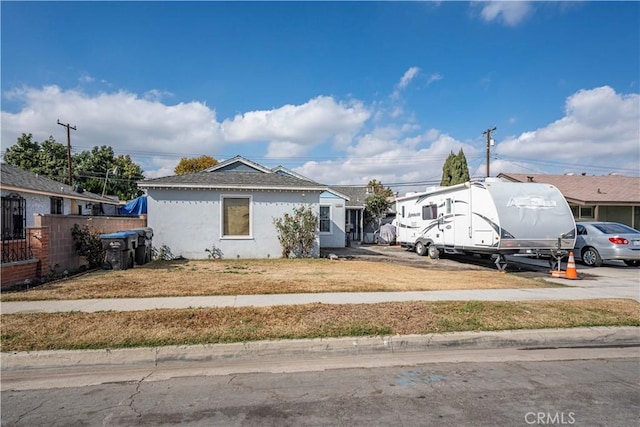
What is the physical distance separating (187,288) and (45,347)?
3.67 meters

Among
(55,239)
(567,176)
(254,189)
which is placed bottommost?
(55,239)

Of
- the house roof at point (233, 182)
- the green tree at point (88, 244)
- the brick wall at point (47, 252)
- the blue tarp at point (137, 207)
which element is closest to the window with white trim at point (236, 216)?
the house roof at point (233, 182)

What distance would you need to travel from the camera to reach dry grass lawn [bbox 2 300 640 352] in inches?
209

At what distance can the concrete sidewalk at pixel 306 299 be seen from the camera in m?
6.83

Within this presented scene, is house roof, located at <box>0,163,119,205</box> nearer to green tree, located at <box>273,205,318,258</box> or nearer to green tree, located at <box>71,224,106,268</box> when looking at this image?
green tree, located at <box>71,224,106,268</box>

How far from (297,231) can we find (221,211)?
3.04 m

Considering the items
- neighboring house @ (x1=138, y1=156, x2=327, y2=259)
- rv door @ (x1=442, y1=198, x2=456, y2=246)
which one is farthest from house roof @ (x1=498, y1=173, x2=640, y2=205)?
neighboring house @ (x1=138, y1=156, x2=327, y2=259)

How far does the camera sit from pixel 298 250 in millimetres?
15641

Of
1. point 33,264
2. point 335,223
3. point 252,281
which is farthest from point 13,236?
point 335,223

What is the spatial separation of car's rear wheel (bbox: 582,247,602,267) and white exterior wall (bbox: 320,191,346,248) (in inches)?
458

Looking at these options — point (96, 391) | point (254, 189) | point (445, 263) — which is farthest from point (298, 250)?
point (96, 391)

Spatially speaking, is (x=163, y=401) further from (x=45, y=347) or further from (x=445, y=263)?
(x=445, y=263)

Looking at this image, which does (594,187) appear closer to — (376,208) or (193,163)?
(376,208)

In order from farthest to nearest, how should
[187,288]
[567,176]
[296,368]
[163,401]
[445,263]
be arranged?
[567,176] → [445,263] → [187,288] → [296,368] → [163,401]
